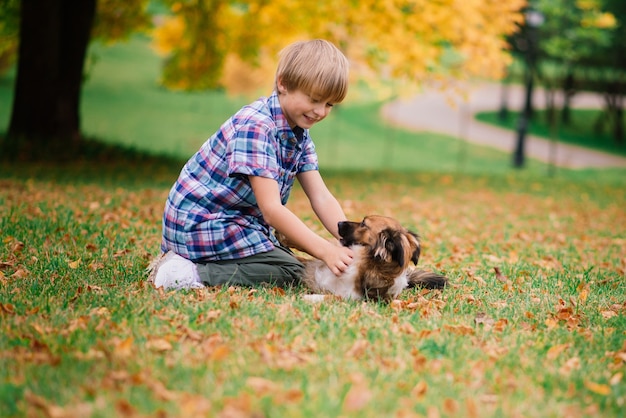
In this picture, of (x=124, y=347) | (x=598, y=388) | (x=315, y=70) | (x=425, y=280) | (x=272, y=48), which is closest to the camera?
(x=598, y=388)

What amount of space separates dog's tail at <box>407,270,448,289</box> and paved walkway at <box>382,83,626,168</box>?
67.0 feet

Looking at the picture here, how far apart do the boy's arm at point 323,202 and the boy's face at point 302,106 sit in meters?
0.63

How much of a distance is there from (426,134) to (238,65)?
Answer: 11328 mm

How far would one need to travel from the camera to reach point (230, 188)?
459 cm

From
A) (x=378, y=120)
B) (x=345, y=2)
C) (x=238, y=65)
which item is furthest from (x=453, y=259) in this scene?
(x=378, y=120)

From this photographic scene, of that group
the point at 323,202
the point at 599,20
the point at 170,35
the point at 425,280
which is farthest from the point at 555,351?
the point at 170,35

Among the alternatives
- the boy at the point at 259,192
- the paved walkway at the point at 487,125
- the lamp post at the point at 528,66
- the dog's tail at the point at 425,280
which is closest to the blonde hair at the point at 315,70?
the boy at the point at 259,192

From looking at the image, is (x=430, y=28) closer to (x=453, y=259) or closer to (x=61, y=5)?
(x=61, y=5)

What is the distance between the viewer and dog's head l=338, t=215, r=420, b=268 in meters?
4.19

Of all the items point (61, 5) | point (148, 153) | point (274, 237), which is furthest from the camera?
point (148, 153)

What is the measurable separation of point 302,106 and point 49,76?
1132 centimetres

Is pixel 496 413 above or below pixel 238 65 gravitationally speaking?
below

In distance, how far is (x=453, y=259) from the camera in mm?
6570

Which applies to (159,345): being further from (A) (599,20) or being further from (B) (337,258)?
(A) (599,20)
